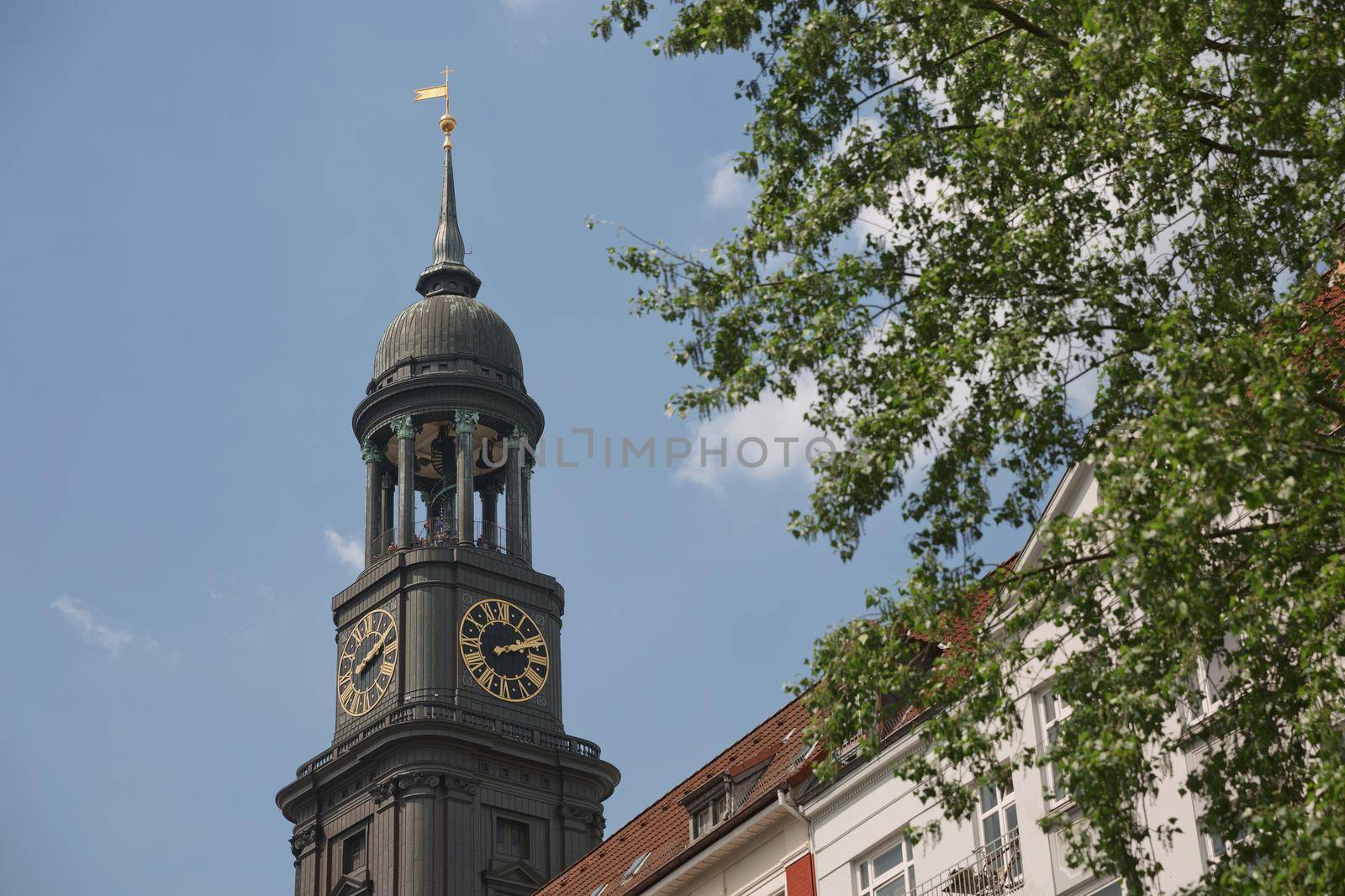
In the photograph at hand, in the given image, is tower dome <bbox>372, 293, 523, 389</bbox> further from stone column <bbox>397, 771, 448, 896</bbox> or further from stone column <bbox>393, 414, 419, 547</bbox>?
stone column <bbox>397, 771, 448, 896</bbox>

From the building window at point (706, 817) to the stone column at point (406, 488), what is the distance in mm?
35428

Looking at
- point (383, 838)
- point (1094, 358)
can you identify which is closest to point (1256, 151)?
point (1094, 358)

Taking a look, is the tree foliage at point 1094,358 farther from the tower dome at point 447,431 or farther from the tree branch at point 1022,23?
the tower dome at point 447,431

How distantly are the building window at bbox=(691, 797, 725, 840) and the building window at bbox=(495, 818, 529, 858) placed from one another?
29.5m

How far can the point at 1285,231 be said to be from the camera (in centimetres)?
2466

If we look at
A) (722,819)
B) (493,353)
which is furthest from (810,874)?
(493,353)

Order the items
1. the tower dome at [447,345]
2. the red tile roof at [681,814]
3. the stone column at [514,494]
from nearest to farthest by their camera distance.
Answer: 1. the red tile roof at [681,814]
2. the stone column at [514,494]
3. the tower dome at [447,345]

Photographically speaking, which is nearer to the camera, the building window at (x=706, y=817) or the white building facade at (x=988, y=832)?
the white building facade at (x=988, y=832)

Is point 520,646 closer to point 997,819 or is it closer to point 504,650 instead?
point 504,650

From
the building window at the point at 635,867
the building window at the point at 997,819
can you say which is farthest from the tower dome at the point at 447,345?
the building window at the point at 997,819

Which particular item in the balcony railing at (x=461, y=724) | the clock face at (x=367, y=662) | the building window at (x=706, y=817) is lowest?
the building window at (x=706, y=817)

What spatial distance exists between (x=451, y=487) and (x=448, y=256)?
10892 millimetres

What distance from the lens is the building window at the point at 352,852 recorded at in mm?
74625

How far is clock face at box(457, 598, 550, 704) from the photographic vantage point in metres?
76.9
